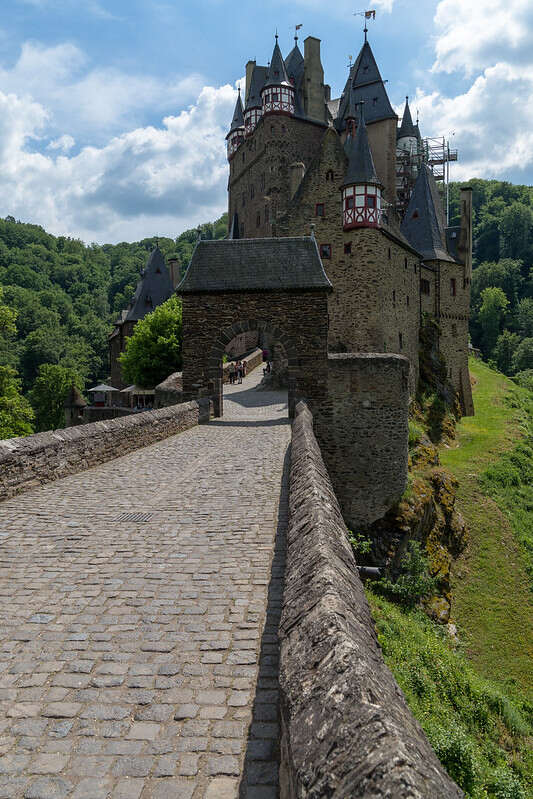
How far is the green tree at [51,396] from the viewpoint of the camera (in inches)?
2368

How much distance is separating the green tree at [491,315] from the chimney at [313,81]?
46.4 meters

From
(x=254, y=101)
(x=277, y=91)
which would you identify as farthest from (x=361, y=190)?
(x=254, y=101)

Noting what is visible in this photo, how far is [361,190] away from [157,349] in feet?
48.4

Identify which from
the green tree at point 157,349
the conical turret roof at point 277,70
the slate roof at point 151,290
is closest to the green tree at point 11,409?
the green tree at point 157,349

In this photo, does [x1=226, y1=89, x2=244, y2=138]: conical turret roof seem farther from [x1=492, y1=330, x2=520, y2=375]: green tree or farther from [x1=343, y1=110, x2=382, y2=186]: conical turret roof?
[x1=492, y1=330, x2=520, y2=375]: green tree

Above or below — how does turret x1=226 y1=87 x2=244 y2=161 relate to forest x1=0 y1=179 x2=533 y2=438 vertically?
above

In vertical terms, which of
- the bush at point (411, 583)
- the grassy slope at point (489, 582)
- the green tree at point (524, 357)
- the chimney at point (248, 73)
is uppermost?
the chimney at point (248, 73)

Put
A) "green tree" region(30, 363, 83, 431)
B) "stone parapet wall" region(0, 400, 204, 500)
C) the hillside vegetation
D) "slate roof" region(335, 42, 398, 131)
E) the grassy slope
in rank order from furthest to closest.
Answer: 1. "green tree" region(30, 363, 83, 431)
2. "slate roof" region(335, 42, 398, 131)
3. the grassy slope
4. "stone parapet wall" region(0, 400, 204, 500)
5. the hillside vegetation

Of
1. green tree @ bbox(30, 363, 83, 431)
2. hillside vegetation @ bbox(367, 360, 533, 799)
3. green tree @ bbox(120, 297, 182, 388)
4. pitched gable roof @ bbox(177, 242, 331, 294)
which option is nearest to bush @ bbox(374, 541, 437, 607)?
hillside vegetation @ bbox(367, 360, 533, 799)

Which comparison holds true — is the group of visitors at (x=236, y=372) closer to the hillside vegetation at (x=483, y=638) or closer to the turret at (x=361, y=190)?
the turret at (x=361, y=190)

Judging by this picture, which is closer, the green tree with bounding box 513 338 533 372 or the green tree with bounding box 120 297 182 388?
the green tree with bounding box 120 297 182 388

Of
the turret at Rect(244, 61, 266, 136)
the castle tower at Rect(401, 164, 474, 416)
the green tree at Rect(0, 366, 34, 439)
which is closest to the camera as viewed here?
the green tree at Rect(0, 366, 34, 439)

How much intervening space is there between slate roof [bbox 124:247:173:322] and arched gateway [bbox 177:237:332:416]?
1236 inches

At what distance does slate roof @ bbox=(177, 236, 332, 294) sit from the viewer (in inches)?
772
